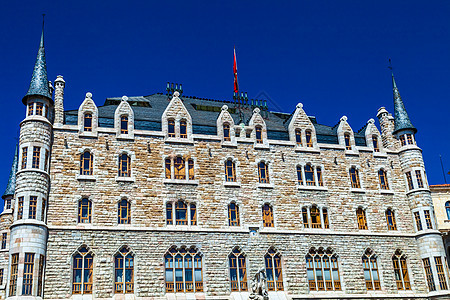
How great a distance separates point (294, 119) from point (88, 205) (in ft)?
62.6

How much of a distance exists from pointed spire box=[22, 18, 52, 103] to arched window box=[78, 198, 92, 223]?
27.8ft

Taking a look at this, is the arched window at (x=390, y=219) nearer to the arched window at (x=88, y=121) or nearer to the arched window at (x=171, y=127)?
the arched window at (x=171, y=127)

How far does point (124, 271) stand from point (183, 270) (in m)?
4.31

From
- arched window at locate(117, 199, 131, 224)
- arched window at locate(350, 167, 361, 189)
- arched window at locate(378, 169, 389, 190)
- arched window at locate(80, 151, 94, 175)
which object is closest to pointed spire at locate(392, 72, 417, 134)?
arched window at locate(378, 169, 389, 190)

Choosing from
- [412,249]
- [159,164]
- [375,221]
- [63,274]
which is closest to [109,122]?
[159,164]

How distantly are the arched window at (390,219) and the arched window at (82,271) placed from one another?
24.8 m

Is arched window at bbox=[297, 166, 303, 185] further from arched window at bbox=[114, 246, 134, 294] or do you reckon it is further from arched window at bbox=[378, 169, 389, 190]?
arched window at bbox=[114, 246, 134, 294]

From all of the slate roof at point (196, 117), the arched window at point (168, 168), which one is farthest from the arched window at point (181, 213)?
the slate roof at point (196, 117)

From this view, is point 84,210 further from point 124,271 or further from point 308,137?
point 308,137

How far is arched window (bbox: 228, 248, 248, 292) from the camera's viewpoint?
138 feet

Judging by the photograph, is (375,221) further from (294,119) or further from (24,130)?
(24,130)

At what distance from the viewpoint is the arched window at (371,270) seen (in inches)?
1780

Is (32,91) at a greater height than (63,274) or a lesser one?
greater

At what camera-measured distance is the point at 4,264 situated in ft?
157
